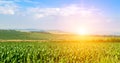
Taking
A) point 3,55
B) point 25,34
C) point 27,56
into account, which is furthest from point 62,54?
point 25,34

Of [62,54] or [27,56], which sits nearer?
[27,56]

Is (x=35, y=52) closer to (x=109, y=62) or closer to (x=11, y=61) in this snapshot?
(x=11, y=61)

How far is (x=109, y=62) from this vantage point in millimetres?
17219

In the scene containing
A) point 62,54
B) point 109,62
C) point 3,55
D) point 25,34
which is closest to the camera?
point 109,62

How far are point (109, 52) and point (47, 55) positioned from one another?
7538 millimetres

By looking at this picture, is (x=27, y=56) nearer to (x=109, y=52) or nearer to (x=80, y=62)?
(x=80, y=62)

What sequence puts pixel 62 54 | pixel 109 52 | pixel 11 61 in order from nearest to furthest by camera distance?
pixel 11 61
pixel 62 54
pixel 109 52

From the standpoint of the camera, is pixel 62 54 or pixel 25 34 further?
pixel 25 34

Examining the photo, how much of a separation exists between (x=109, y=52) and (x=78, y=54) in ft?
12.5

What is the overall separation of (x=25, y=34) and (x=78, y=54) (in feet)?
235

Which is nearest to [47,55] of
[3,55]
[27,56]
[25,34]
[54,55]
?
[54,55]

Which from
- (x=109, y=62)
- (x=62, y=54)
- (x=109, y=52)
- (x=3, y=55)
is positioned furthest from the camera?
(x=109, y=52)

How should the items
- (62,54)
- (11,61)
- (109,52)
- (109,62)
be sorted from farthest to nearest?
1. (109,52)
2. (62,54)
3. (11,61)
4. (109,62)

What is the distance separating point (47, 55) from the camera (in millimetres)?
23906
